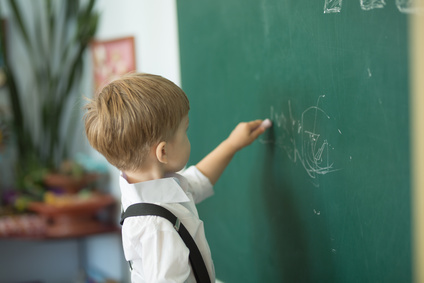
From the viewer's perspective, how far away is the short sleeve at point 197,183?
1621mm

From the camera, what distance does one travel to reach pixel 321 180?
1.38 m

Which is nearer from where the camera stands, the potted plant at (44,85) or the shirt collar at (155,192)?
the shirt collar at (155,192)

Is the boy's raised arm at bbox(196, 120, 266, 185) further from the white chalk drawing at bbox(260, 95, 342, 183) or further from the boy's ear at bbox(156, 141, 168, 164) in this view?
the boy's ear at bbox(156, 141, 168, 164)

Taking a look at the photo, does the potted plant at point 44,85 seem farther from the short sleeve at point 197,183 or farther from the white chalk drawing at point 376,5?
the white chalk drawing at point 376,5

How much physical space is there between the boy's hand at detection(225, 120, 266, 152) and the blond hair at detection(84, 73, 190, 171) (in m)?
0.28

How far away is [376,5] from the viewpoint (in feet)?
3.75

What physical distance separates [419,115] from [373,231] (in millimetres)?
303

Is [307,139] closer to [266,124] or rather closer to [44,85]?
[266,124]

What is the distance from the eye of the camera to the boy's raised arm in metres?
1.58

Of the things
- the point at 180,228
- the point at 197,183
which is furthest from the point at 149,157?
the point at 197,183

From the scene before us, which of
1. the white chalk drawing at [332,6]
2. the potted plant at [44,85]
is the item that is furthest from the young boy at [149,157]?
the potted plant at [44,85]

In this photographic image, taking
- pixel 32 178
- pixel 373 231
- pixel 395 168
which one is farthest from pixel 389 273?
pixel 32 178

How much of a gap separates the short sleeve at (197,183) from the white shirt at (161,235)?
12 cm

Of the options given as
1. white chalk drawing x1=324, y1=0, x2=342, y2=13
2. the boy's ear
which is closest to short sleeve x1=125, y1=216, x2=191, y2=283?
the boy's ear
